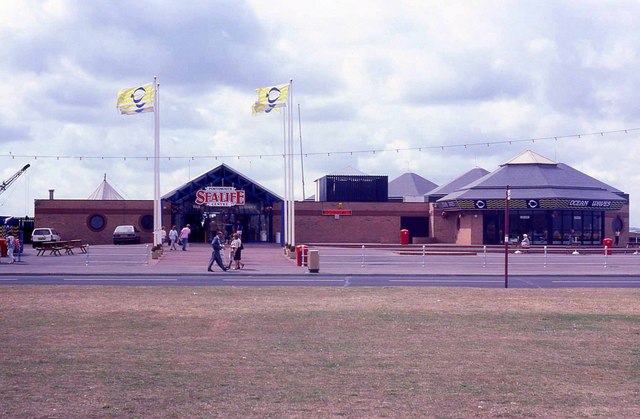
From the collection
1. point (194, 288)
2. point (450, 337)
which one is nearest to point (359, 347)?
point (450, 337)

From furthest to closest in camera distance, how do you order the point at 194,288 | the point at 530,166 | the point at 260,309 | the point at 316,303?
1. the point at 530,166
2. the point at 194,288
3. the point at 316,303
4. the point at 260,309

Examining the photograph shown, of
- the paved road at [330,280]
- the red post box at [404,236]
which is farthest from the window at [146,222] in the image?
the paved road at [330,280]

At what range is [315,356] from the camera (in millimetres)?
12398

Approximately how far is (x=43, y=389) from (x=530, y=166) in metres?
55.0

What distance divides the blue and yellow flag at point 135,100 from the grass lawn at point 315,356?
2043 centimetres

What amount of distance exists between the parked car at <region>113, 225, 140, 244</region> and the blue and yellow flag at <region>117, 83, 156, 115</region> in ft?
63.1

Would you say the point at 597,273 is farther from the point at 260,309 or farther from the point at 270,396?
the point at 270,396

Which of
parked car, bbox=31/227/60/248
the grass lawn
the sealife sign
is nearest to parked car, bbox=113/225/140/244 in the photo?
parked car, bbox=31/227/60/248

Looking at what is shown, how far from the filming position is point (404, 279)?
29.9m

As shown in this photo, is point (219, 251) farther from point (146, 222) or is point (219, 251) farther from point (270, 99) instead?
point (146, 222)

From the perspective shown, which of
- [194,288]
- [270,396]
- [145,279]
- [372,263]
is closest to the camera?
[270,396]

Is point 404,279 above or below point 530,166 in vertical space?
below

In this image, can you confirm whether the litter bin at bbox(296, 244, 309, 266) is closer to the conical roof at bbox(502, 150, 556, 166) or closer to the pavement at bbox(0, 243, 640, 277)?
the pavement at bbox(0, 243, 640, 277)

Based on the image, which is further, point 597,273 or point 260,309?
point 597,273
